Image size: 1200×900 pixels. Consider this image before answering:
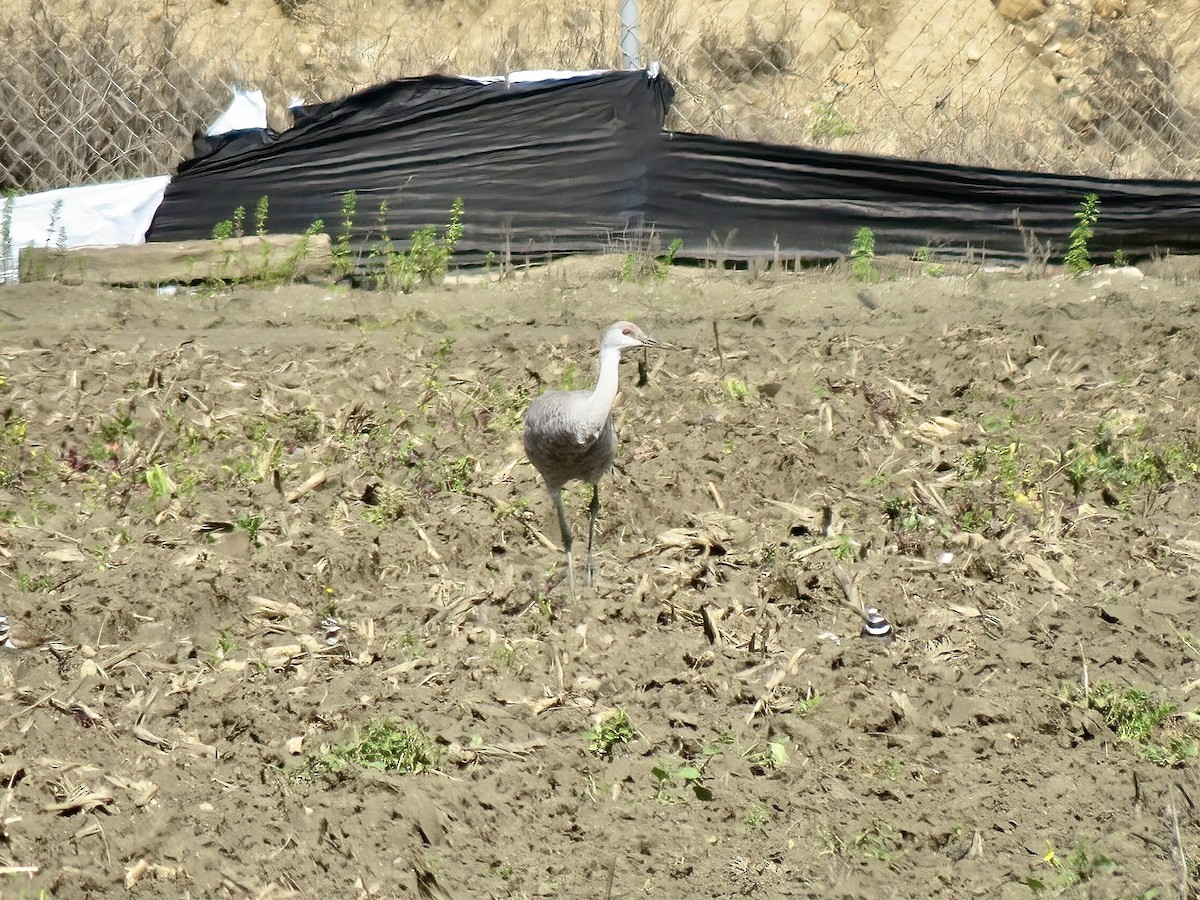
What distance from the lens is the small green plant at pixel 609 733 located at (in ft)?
16.4

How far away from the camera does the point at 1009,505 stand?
6809 millimetres

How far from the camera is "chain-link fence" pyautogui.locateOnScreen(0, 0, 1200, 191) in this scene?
11.6m

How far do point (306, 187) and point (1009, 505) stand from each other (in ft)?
19.3

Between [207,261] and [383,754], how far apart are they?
588cm

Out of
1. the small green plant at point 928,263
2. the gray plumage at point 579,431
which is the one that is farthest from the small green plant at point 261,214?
the small green plant at point 928,263

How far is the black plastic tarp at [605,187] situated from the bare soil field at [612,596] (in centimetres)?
57

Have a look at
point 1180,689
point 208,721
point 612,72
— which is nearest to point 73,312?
point 612,72

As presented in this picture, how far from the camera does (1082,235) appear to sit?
9.77 m

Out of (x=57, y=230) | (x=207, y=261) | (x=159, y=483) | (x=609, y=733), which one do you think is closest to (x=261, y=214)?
(x=207, y=261)

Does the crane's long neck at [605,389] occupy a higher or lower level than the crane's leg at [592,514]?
higher

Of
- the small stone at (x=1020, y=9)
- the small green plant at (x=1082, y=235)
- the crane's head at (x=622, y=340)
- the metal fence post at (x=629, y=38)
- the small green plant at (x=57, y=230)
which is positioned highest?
the small stone at (x=1020, y=9)

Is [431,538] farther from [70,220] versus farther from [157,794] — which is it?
[70,220]

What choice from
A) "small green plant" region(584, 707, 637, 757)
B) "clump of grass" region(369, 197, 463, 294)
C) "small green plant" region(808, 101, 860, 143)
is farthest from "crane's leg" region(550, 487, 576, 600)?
"small green plant" region(808, 101, 860, 143)

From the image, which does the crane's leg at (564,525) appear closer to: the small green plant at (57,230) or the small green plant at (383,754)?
the small green plant at (383,754)
